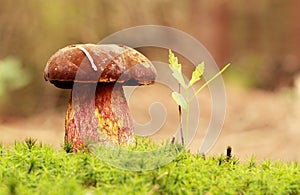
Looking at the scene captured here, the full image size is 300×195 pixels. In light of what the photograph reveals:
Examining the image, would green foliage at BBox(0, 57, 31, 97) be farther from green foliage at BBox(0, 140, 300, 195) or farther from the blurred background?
green foliage at BBox(0, 140, 300, 195)

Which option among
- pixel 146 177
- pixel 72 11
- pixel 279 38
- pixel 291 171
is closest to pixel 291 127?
pixel 72 11

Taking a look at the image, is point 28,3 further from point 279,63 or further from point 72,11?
point 279,63

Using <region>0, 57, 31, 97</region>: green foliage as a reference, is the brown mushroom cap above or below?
below

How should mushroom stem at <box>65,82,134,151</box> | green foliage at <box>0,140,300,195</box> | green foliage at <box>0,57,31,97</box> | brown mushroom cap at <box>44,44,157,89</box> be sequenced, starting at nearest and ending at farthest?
green foliage at <box>0,140,300,195</box> → brown mushroom cap at <box>44,44,157,89</box> → mushroom stem at <box>65,82,134,151</box> → green foliage at <box>0,57,31,97</box>

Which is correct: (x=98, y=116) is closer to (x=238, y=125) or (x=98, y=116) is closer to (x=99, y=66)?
(x=99, y=66)

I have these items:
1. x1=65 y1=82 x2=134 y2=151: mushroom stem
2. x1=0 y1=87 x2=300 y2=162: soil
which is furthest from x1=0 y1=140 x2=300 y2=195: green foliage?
x1=0 y1=87 x2=300 y2=162: soil

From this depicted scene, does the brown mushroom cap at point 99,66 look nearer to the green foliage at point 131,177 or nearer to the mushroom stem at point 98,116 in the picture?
the mushroom stem at point 98,116
